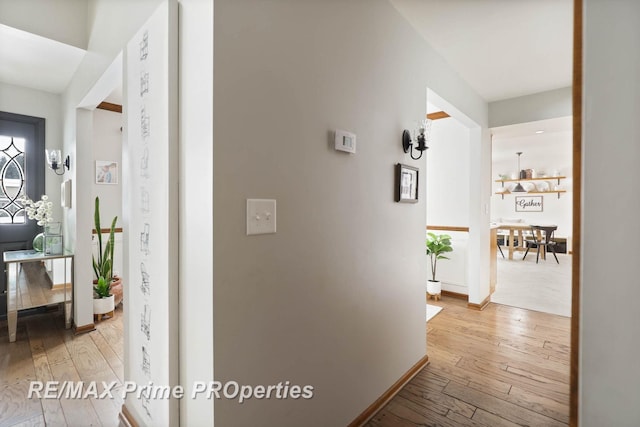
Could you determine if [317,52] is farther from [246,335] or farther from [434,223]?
[434,223]

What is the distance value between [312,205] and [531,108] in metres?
3.52

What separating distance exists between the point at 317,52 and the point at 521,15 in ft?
5.48

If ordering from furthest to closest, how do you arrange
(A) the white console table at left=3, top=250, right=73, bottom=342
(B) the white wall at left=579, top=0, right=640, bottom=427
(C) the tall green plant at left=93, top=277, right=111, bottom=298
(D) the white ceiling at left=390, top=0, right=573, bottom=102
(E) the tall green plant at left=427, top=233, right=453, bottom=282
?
(E) the tall green plant at left=427, top=233, right=453, bottom=282 < (C) the tall green plant at left=93, top=277, right=111, bottom=298 < (A) the white console table at left=3, top=250, right=73, bottom=342 < (D) the white ceiling at left=390, top=0, right=573, bottom=102 < (B) the white wall at left=579, top=0, right=640, bottom=427

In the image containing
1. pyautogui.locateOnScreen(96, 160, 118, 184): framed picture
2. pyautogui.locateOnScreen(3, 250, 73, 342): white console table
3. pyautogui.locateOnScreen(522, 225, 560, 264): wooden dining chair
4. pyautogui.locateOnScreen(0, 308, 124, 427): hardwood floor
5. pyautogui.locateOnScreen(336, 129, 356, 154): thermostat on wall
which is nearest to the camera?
pyautogui.locateOnScreen(336, 129, 356, 154): thermostat on wall

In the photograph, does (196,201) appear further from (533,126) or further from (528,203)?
(528,203)

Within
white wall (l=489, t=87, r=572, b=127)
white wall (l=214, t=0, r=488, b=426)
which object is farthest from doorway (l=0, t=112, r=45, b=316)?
white wall (l=489, t=87, r=572, b=127)

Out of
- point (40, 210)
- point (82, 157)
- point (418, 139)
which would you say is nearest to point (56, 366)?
point (40, 210)

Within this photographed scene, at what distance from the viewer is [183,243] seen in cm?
118

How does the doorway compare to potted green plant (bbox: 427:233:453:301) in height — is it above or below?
above

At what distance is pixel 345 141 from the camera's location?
1.48m

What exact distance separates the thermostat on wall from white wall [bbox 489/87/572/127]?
3.07 m

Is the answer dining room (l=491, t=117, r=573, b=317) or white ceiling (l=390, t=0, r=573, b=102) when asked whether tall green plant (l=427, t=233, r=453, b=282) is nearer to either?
dining room (l=491, t=117, r=573, b=317)

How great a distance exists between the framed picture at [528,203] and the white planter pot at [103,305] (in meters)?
10.3

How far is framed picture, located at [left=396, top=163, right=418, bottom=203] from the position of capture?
192cm
